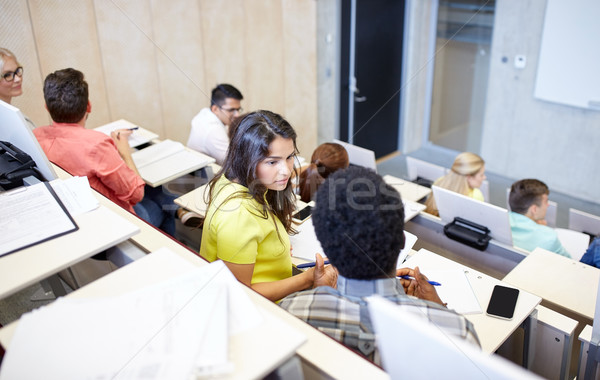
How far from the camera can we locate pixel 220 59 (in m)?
4.32

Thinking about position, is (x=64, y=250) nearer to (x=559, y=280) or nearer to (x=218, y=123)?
(x=559, y=280)

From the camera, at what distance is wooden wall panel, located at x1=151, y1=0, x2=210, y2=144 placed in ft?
12.7

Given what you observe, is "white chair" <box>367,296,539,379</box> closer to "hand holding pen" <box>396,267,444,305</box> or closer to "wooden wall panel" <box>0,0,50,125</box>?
"hand holding pen" <box>396,267,444,305</box>

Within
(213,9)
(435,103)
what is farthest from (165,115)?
(435,103)

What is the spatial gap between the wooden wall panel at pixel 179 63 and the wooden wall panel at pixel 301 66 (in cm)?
96

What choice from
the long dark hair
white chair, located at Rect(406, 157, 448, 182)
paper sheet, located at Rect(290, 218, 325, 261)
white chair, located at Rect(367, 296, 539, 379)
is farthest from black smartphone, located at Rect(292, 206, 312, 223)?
white chair, located at Rect(406, 157, 448, 182)

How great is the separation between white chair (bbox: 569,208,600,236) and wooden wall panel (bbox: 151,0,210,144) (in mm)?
3089

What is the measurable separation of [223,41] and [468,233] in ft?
8.91

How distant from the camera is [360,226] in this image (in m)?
1.10

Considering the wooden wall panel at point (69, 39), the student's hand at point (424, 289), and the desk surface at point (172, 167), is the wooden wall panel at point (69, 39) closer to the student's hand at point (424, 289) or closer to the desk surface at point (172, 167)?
the desk surface at point (172, 167)

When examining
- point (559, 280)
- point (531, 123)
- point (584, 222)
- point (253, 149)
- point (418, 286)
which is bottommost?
point (584, 222)

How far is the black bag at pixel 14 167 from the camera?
4.95 ft

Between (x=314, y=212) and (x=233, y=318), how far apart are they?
379 mm

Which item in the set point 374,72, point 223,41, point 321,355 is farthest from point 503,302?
point 374,72
